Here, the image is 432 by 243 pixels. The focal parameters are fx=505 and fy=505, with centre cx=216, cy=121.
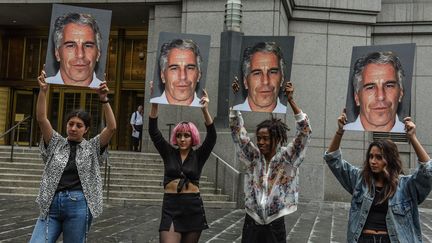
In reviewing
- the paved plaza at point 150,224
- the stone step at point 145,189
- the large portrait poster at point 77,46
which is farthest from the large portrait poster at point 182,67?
the stone step at point 145,189

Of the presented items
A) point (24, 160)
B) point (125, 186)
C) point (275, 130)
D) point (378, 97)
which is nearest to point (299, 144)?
point (275, 130)

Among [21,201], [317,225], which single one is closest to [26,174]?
[21,201]

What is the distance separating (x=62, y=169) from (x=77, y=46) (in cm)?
231

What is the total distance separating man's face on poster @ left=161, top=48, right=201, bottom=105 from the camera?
6359 millimetres

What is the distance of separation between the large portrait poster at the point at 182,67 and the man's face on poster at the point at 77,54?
82 centimetres

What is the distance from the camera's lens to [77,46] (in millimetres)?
6199

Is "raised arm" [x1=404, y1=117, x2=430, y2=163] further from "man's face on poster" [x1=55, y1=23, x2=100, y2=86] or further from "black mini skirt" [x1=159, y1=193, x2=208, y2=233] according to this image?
"man's face on poster" [x1=55, y1=23, x2=100, y2=86]

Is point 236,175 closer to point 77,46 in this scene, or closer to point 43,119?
point 77,46

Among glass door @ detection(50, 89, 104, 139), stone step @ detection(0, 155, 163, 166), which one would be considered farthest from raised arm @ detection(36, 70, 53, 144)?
glass door @ detection(50, 89, 104, 139)

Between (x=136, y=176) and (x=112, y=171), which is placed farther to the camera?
(x=112, y=171)

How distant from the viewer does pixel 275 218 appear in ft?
14.0

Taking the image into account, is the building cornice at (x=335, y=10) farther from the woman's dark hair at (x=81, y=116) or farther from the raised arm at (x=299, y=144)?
the woman's dark hair at (x=81, y=116)

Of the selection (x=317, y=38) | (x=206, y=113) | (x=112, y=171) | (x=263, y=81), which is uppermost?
(x=317, y=38)

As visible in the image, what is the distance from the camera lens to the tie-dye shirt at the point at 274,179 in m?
4.30
